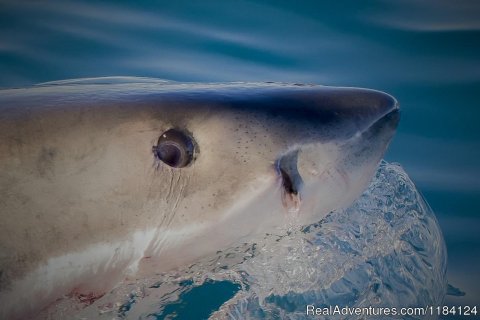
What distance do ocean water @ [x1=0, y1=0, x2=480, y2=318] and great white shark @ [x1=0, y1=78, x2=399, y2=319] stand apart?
5.58 ft

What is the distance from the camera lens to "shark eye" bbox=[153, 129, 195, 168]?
888mm

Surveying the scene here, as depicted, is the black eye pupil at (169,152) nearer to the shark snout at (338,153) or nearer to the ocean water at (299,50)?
the shark snout at (338,153)

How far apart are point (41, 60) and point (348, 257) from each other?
277 cm

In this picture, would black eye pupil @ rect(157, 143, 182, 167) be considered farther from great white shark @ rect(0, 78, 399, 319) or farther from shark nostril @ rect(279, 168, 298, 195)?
shark nostril @ rect(279, 168, 298, 195)

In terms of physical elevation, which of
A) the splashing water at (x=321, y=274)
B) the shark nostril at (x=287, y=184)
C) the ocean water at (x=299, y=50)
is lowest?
the splashing water at (x=321, y=274)

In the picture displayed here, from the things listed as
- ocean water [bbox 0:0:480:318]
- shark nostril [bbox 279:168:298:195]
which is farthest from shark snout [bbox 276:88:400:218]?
ocean water [bbox 0:0:480:318]

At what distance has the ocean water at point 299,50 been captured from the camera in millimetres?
2809

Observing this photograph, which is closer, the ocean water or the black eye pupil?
the black eye pupil

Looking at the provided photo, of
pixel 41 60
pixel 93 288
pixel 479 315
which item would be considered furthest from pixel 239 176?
pixel 41 60

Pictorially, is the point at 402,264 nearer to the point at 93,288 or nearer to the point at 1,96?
the point at 93,288

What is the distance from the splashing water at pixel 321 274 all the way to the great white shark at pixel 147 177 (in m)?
0.14

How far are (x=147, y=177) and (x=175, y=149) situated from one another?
7 centimetres

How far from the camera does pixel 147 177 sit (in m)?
0.89

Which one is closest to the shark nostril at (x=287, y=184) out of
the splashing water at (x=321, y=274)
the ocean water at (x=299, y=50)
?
the splashing water at (x=321, y=274)
